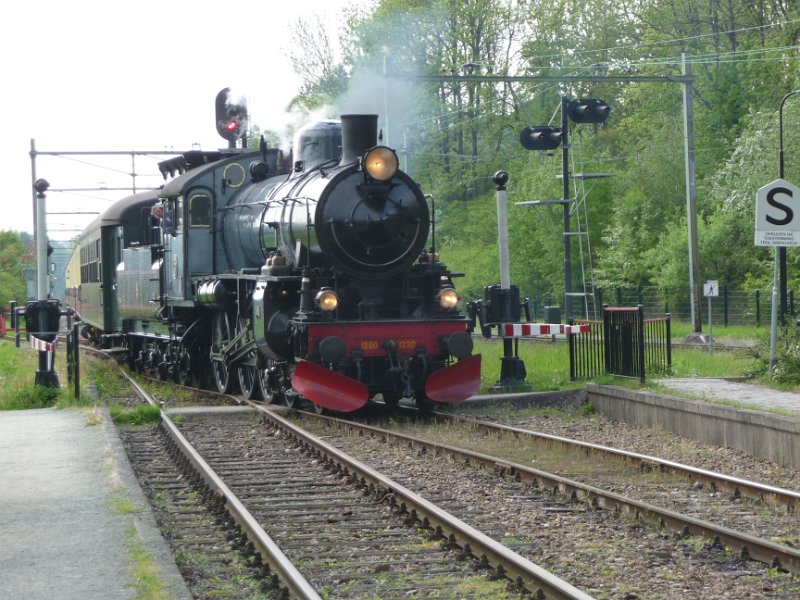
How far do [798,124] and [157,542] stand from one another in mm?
28955

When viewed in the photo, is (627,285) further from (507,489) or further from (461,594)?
(461,594)

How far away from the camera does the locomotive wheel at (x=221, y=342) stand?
16.3 m

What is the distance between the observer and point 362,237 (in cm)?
1347

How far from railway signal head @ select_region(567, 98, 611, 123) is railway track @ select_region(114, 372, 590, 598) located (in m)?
11.7

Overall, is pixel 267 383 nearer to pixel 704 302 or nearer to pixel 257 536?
pixel 257 536

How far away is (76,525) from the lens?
7.47m

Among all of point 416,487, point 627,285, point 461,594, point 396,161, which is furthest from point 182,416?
point 627,285

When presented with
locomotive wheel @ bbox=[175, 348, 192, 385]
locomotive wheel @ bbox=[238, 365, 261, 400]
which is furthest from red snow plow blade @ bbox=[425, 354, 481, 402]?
locomotive wheel @ bbox=[175, 348, 192, 385]

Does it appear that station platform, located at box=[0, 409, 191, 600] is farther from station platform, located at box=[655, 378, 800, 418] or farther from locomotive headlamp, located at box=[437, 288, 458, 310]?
station platform, located at box=[655, 378, 800, 418]

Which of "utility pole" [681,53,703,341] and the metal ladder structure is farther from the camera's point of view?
"utility pole" [681,53,703,341]

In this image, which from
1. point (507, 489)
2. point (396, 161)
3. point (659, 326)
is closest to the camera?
point (507, 489)

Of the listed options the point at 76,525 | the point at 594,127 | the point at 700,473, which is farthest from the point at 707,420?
the point at 594,127

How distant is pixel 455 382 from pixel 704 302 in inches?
1002

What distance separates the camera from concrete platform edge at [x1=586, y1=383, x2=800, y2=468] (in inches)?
397
